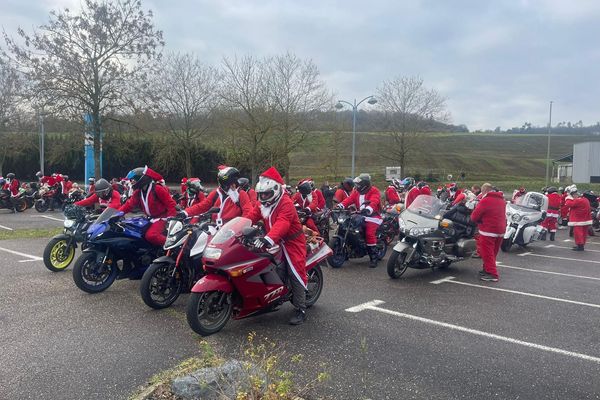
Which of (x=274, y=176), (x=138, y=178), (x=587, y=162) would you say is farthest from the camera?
(x=587, y=162)

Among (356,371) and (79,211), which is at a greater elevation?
(79,211)

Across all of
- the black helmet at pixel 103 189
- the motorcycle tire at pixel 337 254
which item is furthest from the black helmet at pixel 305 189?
the black helmet at pixel 103 189

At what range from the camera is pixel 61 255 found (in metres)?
8.77

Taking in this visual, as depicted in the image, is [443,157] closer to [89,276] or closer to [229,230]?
[89,276]

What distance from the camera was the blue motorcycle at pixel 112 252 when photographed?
715cm

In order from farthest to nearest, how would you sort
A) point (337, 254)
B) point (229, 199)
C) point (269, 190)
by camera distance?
point (337, 254), point (229, 199), point (269, 190)

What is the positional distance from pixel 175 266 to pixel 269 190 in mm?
1815

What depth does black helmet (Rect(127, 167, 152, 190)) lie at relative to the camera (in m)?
7.68

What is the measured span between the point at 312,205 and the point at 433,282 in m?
4.36

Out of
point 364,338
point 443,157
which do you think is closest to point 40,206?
point 364,338

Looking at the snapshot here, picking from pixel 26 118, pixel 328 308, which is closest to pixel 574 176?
pixel 26 118

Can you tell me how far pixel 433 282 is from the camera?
8.70 metres

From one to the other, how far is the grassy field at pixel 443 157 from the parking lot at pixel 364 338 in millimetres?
29013

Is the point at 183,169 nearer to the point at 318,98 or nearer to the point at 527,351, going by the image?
the point at 318,98
